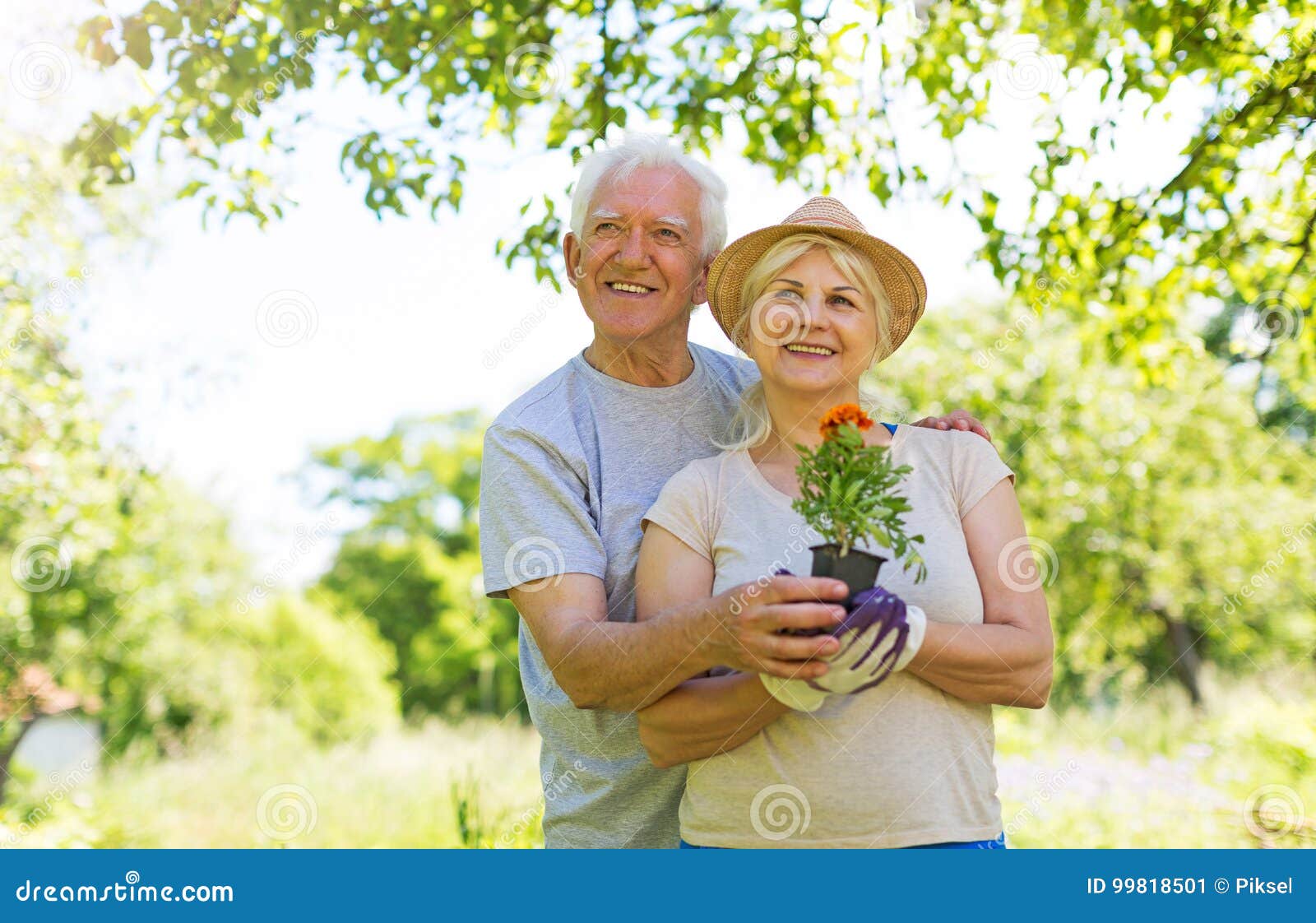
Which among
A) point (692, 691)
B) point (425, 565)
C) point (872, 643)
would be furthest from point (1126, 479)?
point (425, 565)

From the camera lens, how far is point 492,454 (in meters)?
2.64

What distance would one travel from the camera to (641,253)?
9.23 ft

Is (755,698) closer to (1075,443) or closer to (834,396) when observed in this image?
(834,396)

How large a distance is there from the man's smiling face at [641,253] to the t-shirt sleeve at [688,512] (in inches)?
22.2

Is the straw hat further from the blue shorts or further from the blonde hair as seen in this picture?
the blue shorts

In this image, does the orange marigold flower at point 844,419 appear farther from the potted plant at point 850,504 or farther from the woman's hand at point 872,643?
the woman's hand at point 872,643

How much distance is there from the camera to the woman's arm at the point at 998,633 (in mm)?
2098

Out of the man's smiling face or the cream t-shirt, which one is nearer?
the cream t-shirt

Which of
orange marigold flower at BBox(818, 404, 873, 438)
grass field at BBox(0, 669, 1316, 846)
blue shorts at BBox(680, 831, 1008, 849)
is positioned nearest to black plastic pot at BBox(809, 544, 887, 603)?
orange marigold flower at BBox(818, 404, 873, 438)

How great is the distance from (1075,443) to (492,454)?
35.6 ft

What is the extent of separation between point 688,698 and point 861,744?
0.36 m

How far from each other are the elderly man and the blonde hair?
24 cm

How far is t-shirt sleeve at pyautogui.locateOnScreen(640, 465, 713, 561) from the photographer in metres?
2.33
